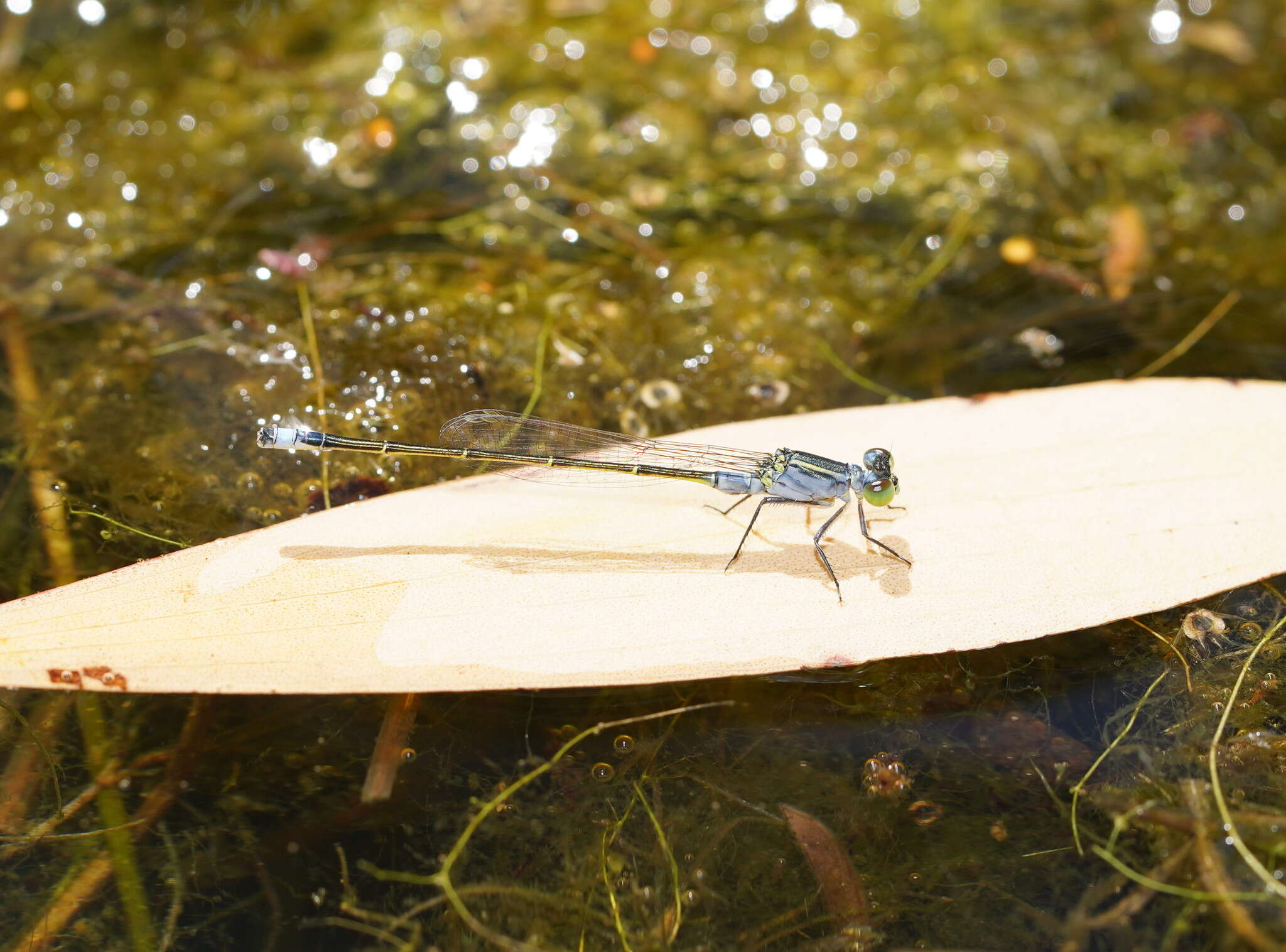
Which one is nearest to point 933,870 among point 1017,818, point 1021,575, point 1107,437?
point 1017,818

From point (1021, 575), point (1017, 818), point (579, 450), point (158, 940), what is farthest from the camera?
point (579, 450)

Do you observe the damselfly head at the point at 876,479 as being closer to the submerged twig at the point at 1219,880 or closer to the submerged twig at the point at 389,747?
the submerged twig at the point at 1219,880

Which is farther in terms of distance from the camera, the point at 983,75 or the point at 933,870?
the point at 983,75

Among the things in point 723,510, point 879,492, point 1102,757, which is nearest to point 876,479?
point 879,492

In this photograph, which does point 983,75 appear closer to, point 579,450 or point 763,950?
point 579,450

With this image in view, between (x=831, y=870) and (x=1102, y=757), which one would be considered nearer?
(x=831, y=870)

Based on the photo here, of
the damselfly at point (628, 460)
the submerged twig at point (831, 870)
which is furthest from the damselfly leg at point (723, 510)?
the submerged twig at point (831, 870)

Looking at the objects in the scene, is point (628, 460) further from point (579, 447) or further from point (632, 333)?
point (632, 333)

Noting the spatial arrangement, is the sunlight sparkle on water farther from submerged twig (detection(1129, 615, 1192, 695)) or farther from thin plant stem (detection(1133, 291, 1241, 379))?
submerged twig (detection(1129, 615, 1192, 695))
